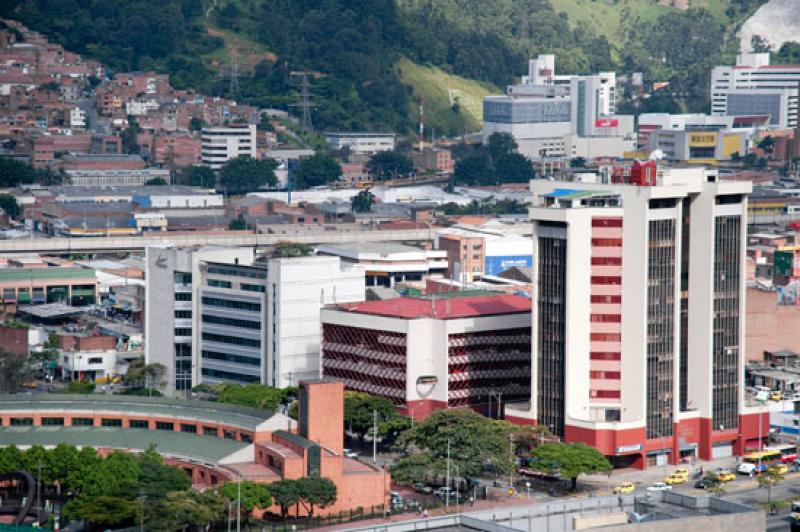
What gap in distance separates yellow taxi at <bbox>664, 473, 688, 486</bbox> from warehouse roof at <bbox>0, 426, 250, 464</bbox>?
13621 mm

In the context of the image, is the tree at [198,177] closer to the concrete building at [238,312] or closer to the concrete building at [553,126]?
the concrete building at [553,126]

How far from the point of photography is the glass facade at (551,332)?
7300 centimetres

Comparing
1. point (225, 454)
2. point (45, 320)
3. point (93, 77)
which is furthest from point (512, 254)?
point (93, 77)

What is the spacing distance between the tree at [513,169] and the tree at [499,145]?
8.00 ft

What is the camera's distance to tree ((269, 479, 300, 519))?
62.0m

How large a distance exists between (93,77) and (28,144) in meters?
24.4

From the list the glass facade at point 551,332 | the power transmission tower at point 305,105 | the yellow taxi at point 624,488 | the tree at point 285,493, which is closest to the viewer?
the tree at point 285,493

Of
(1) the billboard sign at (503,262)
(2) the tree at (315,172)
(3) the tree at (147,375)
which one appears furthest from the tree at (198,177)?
(3) the tree at (147,375)

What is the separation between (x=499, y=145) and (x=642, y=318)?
4481 inches

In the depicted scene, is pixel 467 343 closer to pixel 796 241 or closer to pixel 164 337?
pixel 164 337

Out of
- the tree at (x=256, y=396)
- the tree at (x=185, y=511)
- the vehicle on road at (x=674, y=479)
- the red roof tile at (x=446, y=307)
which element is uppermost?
the red roof tile at (x=446, y=307)

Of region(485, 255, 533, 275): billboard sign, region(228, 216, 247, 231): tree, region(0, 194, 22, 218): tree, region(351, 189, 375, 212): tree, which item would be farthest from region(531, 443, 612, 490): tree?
region(351, 189, 375, 212): tree

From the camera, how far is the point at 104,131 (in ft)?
592

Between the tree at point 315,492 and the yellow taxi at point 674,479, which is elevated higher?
the tree at point 315,492
